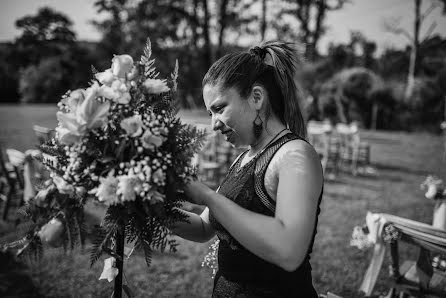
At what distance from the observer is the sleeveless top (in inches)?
55.9

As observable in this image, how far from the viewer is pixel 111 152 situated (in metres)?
1.22

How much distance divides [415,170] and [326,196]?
615 centimetres

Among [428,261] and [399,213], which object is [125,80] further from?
[399,213]

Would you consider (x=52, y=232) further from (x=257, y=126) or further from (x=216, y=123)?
(x=257, y=126)

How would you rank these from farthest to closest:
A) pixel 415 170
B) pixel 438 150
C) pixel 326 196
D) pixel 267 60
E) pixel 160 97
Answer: pixel 438 150, pixel 415 170, pixel 326 196, pixel 267 60, pixel 160 97

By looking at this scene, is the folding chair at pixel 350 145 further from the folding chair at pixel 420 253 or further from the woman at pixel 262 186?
the woman at pixel 262 186

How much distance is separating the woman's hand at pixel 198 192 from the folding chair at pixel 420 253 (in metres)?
2.86

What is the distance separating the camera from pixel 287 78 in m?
1.60

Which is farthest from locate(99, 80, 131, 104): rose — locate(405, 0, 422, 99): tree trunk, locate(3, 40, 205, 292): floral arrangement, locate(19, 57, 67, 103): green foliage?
locate(19, 57, 67, 103): green foliage

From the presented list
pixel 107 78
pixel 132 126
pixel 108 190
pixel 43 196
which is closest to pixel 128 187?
pixel 108 190

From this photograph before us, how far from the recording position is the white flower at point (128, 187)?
1095 mm

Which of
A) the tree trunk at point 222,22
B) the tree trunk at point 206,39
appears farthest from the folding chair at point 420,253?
the tree trunk at point 222,22

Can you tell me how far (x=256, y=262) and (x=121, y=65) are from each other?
989mm

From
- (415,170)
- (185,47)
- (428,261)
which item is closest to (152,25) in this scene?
(185,47)
